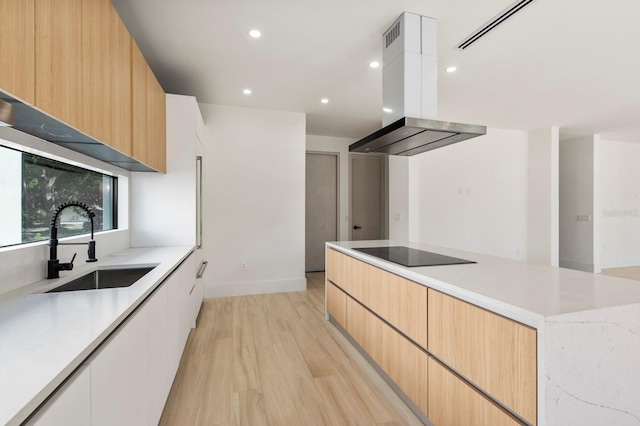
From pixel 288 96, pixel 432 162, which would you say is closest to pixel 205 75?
pixel 288 96

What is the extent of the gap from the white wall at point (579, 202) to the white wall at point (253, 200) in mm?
5931

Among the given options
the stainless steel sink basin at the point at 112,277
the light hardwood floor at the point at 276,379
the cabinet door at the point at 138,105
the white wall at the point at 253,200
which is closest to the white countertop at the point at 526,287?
the light hardwood floor at the point at 276,379

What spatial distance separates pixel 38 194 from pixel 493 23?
3.36 m

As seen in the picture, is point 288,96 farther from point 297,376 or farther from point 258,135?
point 297,376

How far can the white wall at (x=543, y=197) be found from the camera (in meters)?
5.50

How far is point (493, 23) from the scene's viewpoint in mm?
2328

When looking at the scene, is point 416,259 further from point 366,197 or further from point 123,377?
point 366,197

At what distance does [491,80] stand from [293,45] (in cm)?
234

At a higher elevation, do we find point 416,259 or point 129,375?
point 416,259

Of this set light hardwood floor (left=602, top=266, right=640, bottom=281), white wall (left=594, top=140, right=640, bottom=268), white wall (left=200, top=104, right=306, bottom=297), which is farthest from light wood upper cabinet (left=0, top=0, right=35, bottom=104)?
white wall (left=594, top=140, right=640, bottom=268)

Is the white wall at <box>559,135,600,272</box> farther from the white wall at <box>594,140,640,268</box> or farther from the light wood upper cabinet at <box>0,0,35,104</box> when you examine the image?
the light wood upper cabinet at <box>0,0,35,104</box>

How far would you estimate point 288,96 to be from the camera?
3.85m

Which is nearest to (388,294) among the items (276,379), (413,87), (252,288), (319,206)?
(276,379)

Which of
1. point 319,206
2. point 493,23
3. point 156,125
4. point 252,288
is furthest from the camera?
point 319,206
